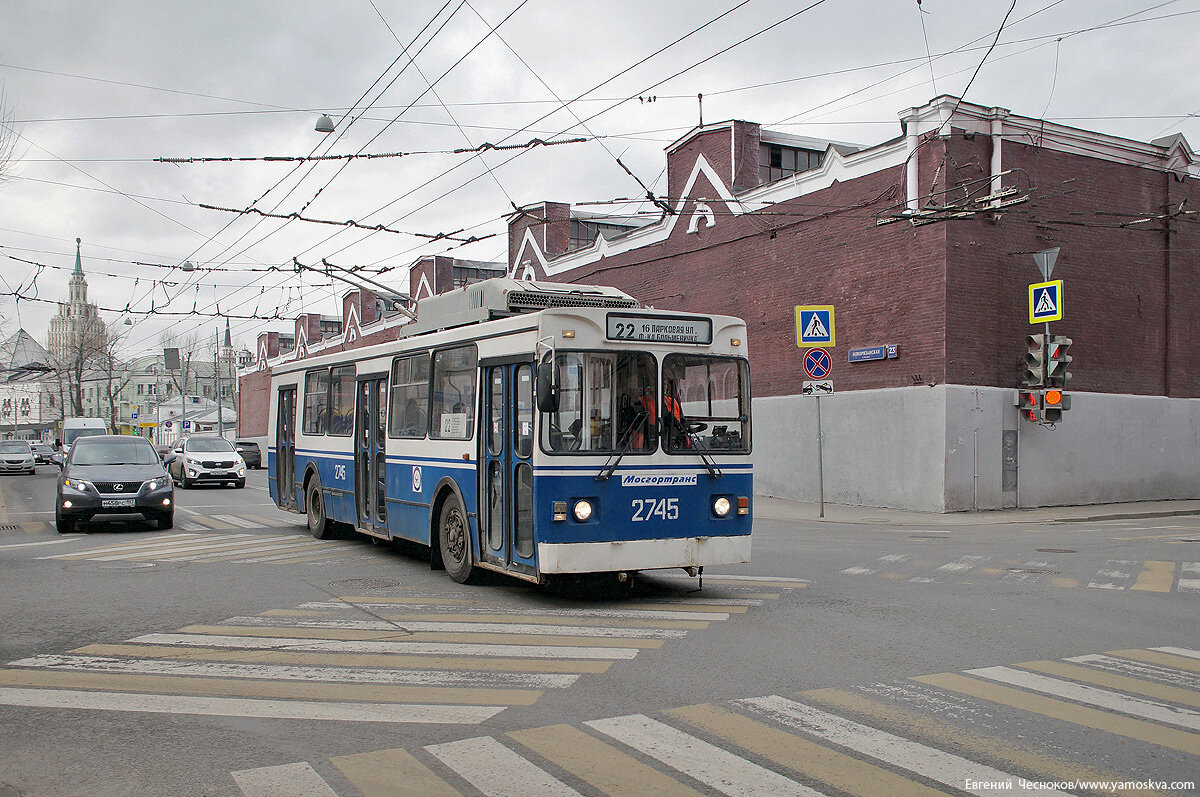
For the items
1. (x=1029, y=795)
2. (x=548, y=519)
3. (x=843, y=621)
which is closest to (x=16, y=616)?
(x=548, y=519)

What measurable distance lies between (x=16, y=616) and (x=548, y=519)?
4.85 metres

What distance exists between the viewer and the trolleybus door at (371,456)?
13.5 metres

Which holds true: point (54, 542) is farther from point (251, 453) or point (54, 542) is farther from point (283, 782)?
point (251, 453)

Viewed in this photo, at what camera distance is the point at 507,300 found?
10.9m

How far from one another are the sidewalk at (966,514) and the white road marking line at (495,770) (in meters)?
15.8

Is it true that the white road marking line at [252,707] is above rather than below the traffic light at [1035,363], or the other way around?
below

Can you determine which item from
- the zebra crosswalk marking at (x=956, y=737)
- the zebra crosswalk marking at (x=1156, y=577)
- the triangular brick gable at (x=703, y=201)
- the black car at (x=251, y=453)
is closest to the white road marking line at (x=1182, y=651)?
the zebra crosswalk marking at (x=956, y=737)

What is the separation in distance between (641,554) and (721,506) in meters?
1.00

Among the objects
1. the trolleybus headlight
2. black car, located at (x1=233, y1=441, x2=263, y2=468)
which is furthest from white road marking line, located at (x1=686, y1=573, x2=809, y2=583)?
black car, located at (x1=233, y1=441, x2=263, y2=468)

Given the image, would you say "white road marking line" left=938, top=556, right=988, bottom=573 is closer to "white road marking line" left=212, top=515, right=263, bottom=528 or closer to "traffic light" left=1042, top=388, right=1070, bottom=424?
"traffic light" left=1042, top=388, right=1070, bottom=424

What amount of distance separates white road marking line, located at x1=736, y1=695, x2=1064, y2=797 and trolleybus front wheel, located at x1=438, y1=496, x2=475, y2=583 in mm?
5183

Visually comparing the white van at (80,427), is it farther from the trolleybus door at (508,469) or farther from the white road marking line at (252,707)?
the white road marking line at (252,707)

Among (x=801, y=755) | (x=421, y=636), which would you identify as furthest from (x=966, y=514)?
(x=801, y=755)

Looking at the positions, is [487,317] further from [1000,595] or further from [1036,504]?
[1036,504]
